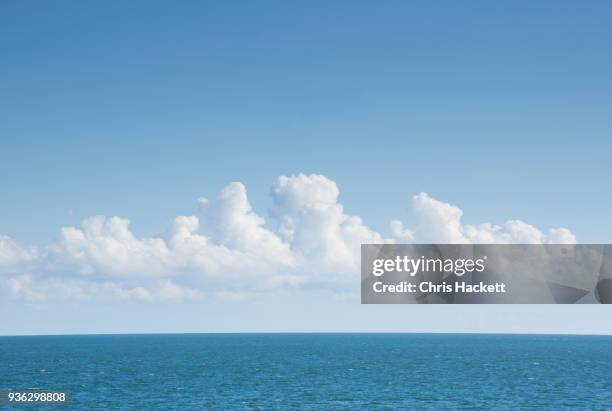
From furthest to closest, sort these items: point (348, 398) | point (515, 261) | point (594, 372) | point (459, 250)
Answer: point (594, 372), point (348, 398), point (515, 261), point (459, 250)

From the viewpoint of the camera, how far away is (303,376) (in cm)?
13162

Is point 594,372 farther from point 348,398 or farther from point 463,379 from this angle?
point 348,398

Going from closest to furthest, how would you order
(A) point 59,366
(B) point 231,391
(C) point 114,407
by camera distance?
1. (C) point 114,407
2. (B) point 231,391
3. (A) point 59,366

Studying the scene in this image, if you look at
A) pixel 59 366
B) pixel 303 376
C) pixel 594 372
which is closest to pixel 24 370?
pixel 59 366

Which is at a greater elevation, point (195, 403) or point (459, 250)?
point (459, 250)

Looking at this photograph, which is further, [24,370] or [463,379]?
[24,370]

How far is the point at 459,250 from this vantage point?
4966cm

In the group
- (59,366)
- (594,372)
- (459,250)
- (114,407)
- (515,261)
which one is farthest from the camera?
(59,366)

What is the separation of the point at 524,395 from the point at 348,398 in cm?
2830

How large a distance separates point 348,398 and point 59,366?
101111 mm

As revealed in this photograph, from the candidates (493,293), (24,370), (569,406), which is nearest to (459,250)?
(493,293)

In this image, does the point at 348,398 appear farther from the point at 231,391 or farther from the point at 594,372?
the point at 594,372

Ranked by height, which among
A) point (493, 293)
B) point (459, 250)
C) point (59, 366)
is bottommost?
point (59, 366)

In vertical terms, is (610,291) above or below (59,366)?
above
